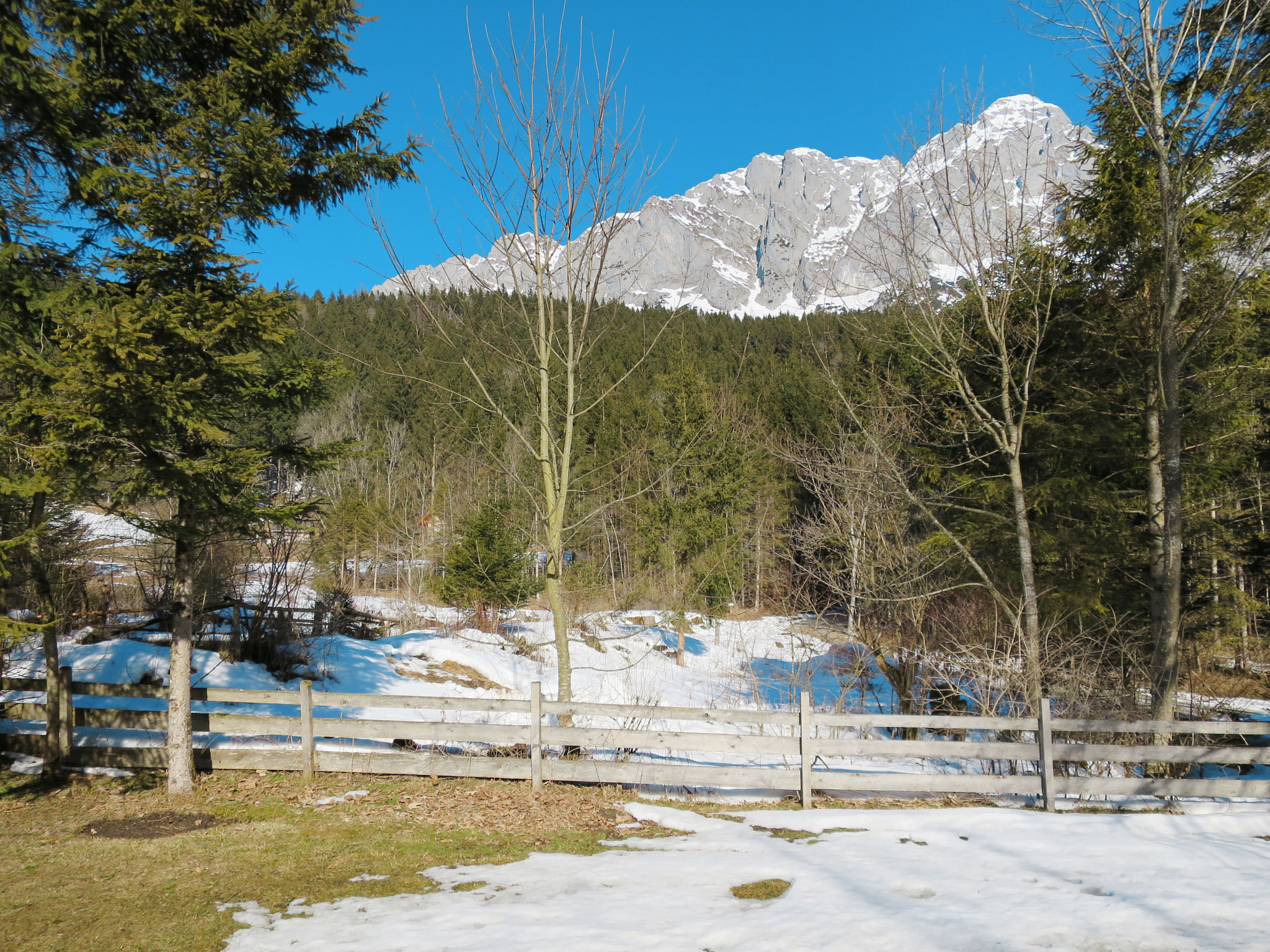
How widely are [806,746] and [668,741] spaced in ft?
4.73

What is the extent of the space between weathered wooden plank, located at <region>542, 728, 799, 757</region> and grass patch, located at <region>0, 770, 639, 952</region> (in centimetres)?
59

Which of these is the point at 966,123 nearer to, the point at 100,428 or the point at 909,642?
the point at 909,642

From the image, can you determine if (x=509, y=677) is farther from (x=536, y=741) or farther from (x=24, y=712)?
(x=24, y=712)

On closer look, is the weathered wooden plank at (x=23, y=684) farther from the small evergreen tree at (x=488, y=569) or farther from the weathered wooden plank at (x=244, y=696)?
the small evergreen tree at (x=488, y=569)

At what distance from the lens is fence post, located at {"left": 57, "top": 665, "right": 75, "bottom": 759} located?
7.65 m

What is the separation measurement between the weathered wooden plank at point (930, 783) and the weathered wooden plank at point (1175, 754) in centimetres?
59

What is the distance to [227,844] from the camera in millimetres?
5855

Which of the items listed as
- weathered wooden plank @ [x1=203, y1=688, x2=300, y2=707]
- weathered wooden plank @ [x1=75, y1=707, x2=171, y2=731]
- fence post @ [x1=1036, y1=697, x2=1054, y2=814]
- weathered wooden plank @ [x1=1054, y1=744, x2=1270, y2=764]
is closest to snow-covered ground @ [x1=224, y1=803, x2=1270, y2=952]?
weathered wooden plank @ [x1=1054, y1=744, x2=1270, y2=764]

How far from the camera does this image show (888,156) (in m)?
11.8

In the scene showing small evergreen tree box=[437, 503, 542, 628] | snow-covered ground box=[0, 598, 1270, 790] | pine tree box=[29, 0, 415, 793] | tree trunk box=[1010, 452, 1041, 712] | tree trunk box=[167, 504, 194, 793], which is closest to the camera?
pine tree box=[29, 0, 415, 793]

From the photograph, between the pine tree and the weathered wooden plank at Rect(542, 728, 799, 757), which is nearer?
the pine tree

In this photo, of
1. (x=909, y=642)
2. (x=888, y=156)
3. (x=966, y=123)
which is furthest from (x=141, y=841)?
(x=888, y=156)

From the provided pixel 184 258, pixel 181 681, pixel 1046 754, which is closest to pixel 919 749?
pixel 1046 754

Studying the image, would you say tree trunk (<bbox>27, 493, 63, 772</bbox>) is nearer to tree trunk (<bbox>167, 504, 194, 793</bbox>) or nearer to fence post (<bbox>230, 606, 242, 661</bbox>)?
tree trunk (<bbox>167, 504, 194, 793</bbox>)
